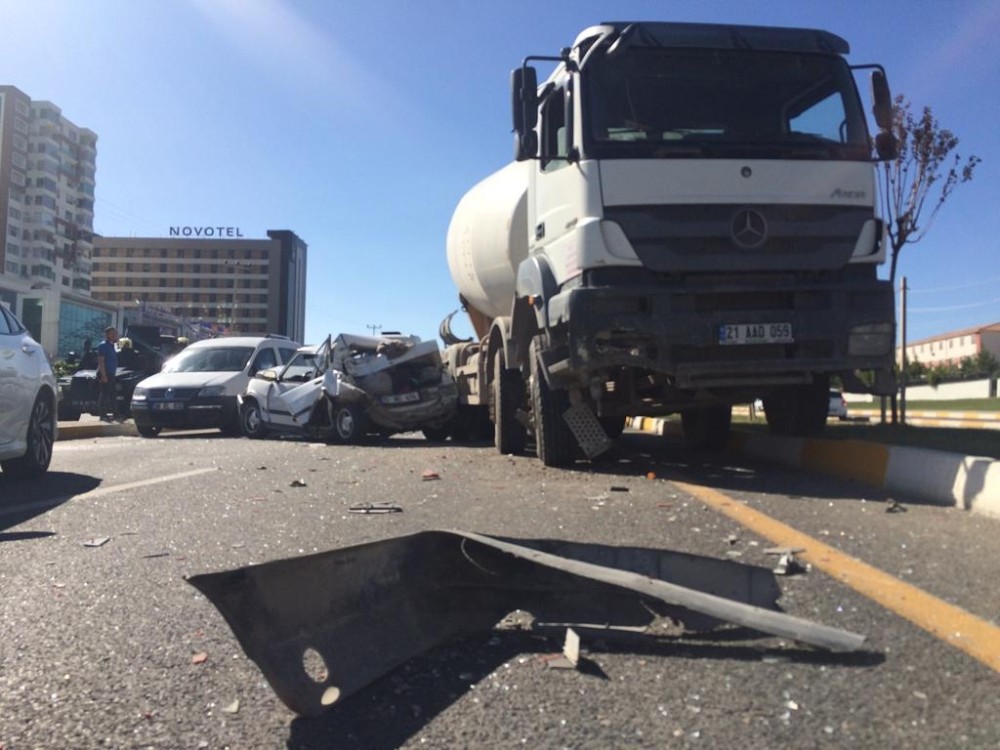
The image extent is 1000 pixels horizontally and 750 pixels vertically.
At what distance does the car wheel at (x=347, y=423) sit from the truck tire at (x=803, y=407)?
20.7ft

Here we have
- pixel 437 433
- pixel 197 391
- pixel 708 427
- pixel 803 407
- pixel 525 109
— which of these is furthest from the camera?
pixel 197 391

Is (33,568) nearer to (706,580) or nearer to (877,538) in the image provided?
(706,580)

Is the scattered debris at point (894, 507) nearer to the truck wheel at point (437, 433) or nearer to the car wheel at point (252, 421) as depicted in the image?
the truck wheel at point (437, 433)

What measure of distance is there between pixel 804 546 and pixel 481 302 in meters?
7.46

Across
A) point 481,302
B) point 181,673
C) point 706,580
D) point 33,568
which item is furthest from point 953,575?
point 481,302

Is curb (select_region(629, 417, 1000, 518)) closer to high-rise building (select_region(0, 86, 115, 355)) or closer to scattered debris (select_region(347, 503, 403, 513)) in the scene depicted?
scattered debris (select_region(347, 503, 403, 513))

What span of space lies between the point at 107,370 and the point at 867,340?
1480cm

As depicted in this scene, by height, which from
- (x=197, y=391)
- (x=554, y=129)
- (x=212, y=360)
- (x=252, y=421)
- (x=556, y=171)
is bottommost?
(x=252, y=421)

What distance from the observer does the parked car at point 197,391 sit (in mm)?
15188

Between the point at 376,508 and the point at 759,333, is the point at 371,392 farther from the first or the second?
the point at 759,333

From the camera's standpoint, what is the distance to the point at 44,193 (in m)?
116

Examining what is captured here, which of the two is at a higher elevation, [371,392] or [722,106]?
[722,106]

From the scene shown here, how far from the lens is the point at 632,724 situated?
221 cm

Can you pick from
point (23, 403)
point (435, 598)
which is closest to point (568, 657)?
point (435, 598)
